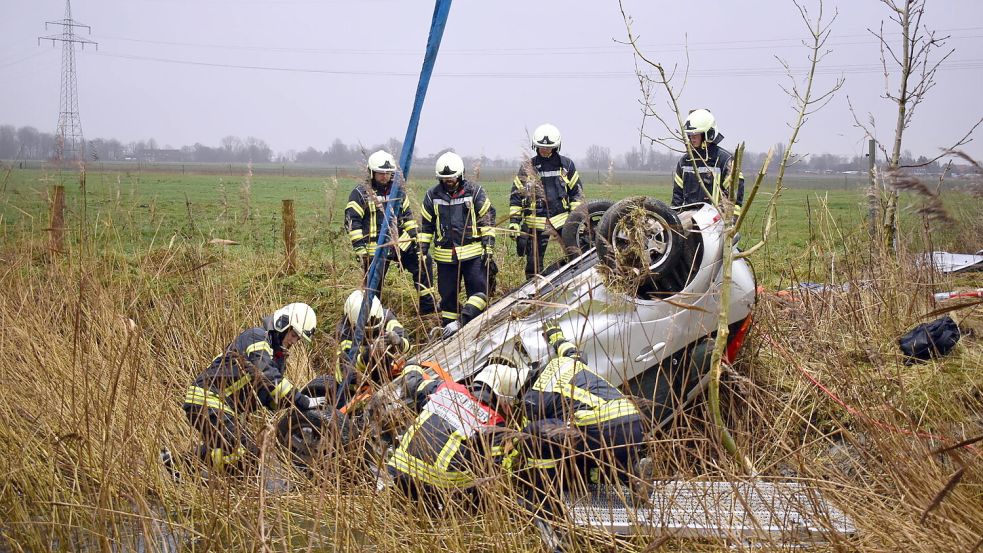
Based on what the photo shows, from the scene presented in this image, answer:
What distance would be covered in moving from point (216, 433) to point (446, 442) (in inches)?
41.5

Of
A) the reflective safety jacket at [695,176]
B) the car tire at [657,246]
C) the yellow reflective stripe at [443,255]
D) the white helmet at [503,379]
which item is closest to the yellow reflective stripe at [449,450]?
the white helmet at [503,379]

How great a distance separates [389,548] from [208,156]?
87.2m

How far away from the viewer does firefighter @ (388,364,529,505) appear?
10.1 ft

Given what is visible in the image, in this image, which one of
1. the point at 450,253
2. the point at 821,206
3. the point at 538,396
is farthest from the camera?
the point at 450,253

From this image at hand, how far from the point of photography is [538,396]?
332 cm

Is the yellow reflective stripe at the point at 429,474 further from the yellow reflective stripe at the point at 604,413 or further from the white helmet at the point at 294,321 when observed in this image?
the white helmet at the point at 294,321

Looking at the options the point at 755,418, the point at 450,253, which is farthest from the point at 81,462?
the point at 450,253

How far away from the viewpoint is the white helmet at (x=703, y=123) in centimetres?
723

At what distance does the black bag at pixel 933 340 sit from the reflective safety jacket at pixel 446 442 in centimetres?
322

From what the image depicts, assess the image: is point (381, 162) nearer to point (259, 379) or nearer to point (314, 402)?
point (314, 402)

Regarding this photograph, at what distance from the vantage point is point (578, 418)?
3.13m

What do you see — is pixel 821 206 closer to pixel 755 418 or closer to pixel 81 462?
pixel 755 418

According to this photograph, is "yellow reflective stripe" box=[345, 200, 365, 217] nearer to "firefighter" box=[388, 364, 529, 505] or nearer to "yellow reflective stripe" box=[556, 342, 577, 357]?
"yellow reflective stripe" box=[556, 342, 577, 357]

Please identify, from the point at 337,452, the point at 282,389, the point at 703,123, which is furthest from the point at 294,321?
the point at 703,123
